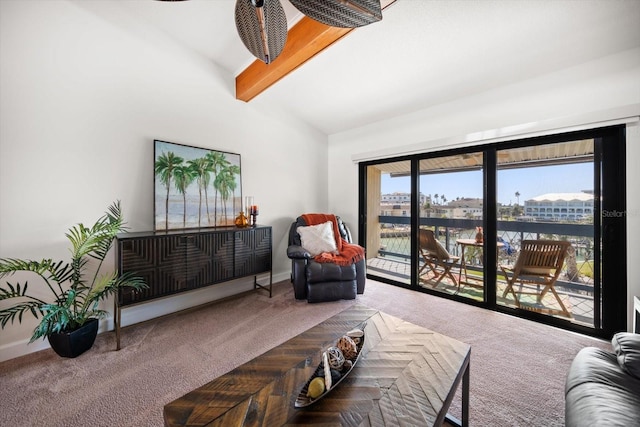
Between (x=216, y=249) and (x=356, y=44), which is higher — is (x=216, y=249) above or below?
below

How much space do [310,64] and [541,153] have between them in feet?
8.59

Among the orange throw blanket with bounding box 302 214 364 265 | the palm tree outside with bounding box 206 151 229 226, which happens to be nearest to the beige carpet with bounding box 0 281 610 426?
the orange throw blanket with bounding box 302 214 364 265

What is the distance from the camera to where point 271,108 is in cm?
354

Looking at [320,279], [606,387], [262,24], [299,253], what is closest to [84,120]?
[262,24]

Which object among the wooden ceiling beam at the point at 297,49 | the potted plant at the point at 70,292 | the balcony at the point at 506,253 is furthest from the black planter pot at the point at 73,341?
the balcony at the point at 506,253

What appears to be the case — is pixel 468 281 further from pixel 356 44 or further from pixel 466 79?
pixel 356 44

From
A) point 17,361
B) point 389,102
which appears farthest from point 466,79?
point 17,361

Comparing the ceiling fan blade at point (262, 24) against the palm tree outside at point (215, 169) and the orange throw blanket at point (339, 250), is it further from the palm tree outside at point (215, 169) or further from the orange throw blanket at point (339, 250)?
the orange throw blanket at point (339, 250)

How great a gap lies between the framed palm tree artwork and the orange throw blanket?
3.56ft

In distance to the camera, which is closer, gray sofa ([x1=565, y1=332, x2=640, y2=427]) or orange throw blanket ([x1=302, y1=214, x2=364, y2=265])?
gray sofa ([x1=565, y1=332, x2=640, y2=427])

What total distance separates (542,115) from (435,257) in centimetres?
188

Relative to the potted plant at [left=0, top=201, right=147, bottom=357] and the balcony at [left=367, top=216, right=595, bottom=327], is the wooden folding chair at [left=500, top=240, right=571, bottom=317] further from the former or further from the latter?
the potted plant at [left=0, top=201, right=147, bottom=357]

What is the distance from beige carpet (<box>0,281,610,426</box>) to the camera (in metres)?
1.39

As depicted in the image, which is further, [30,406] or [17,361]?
[17,361]
